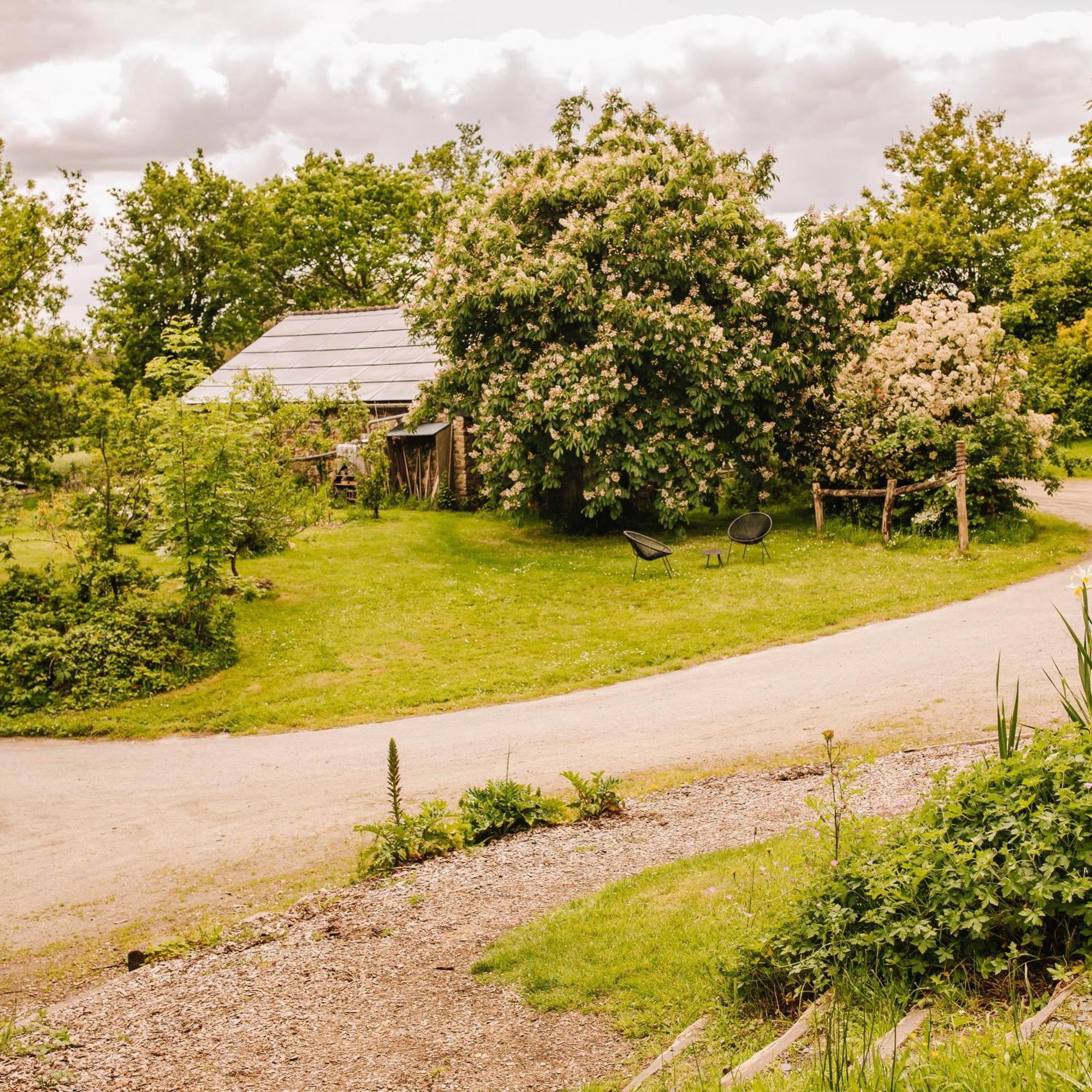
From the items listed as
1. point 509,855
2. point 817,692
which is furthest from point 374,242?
point 509,855

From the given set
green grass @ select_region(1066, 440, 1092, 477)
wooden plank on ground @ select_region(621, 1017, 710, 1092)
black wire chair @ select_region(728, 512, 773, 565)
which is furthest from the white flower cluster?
wooden plank on ground @ select_region(621, 1017, 710, 1092)

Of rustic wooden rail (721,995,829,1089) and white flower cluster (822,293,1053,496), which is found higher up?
white flower cluster (822,293,1053,496)

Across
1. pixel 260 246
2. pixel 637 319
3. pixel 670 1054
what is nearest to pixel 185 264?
pixel 260 246

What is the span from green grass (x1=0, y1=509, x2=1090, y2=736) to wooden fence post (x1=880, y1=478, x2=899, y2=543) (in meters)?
0.30

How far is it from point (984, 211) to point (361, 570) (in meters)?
28.8

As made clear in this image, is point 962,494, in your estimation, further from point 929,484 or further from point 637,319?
point 637,319

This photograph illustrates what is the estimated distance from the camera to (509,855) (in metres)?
7.46

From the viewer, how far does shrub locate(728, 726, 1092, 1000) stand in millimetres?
4059

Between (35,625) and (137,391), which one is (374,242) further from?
(35,625)

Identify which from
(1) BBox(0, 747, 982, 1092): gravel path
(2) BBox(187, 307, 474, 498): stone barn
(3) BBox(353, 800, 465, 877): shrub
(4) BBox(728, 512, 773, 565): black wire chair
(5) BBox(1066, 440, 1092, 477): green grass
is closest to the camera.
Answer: (1) BBox(0, 747, 982, 1092): gravel path

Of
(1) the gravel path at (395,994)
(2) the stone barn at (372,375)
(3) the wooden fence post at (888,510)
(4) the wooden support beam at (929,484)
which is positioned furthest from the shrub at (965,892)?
(2) the stone barn at (372,375)

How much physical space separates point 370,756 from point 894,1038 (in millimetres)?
8239

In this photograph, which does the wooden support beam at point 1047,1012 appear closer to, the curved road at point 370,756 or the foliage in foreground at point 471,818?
the foliage in foreground at point 471,818

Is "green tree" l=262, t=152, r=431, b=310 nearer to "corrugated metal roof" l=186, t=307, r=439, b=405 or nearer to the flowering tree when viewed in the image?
"corrugated metal roof" l=186, t=307, r=439, b=405
